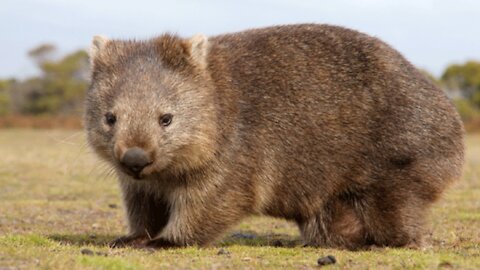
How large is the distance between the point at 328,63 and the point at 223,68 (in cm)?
105

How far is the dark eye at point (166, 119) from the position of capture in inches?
262

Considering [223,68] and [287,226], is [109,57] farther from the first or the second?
[287,226]

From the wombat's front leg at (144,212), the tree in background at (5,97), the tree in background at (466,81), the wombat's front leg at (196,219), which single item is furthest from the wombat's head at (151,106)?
the tree in background at (466,81)

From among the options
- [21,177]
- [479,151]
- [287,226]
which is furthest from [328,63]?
[479,151]

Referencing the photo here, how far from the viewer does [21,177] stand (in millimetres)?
14797

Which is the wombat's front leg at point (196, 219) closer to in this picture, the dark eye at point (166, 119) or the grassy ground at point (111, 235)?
the grassy ground at point (111, 235)

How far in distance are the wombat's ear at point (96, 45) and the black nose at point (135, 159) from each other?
1410 millimetres

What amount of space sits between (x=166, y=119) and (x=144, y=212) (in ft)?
3.76

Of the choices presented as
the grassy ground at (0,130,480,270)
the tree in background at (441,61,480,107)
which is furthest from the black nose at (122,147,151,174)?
the tree in background at (441,61,480,107)

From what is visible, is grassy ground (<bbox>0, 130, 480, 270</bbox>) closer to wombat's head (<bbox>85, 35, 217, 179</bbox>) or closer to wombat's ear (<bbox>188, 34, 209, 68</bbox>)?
wombat's head (<bbox>85, 35, 217, 179</bbox>)

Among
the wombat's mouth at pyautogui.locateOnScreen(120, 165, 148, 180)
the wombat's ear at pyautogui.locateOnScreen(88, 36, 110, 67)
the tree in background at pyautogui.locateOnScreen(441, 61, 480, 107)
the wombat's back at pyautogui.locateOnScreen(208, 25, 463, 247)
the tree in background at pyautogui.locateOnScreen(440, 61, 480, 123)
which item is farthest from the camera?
the tree in background at pyautogui.locateOnScreen(441, 61, 480, 107)

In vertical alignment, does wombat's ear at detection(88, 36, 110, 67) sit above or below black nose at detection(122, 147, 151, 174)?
above

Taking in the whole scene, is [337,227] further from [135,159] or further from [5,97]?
[5,97]

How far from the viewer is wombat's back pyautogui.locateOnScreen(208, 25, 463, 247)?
7469mm
